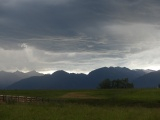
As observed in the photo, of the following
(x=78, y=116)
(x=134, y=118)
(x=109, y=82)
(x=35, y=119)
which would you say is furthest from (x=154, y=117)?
(x=109, y=82)

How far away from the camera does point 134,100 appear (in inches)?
2285

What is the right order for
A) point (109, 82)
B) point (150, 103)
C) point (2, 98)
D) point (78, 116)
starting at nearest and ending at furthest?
point (78, 116)
point (2, 98)
point (150, 103)
point (109, 82)

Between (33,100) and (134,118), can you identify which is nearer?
(134,118)

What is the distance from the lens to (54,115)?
94.7ft

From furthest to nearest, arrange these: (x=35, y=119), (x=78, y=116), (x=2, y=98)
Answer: (x=2, y=98), (x=78, y=116), (x=35, y=119)

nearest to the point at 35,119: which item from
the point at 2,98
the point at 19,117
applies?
the point at 19,117

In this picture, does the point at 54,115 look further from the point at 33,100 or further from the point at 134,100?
the point at 134,100

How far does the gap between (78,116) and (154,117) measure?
677 centimetres

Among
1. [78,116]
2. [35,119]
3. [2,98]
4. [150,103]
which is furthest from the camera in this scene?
[150,103]

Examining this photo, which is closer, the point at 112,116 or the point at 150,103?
the point at 112,116

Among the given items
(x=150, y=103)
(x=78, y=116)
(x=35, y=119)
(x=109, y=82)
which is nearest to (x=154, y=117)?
(x=78, y=116)

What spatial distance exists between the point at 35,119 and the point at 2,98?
25984 millimetres

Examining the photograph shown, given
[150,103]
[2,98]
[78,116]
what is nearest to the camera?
[78,116]

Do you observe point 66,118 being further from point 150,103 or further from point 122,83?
point 122,83
